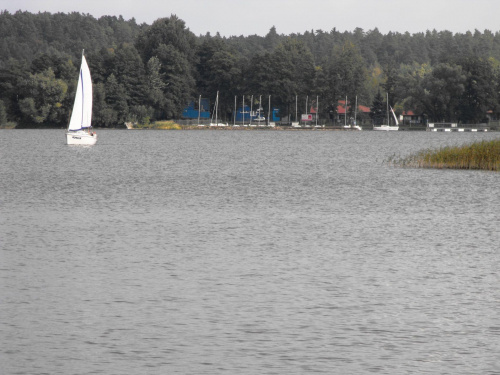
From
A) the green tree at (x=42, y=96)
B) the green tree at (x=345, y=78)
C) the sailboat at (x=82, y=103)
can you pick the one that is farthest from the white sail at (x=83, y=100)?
the green tree at (x=345, y=78)

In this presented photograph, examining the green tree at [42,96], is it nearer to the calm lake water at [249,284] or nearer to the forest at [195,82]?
the forest at [195,82]

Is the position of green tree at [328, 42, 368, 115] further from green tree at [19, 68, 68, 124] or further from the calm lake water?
the calm lake water

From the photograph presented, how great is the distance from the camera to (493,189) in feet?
136

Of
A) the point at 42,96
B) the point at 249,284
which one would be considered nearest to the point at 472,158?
the point at 249,284

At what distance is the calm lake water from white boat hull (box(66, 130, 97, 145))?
186 ft

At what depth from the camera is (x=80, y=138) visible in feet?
313

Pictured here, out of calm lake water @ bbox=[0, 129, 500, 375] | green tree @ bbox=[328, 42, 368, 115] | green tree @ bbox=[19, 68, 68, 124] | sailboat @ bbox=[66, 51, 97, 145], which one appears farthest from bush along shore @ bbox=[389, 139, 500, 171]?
green tree @ bbox=[328, 42, 368, 115]

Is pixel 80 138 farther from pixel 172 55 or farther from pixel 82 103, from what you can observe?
pixel 172 55

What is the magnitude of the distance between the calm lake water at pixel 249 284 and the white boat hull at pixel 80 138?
56.8 meters

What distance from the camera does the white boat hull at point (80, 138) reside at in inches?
3696

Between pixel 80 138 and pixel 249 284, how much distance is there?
80139 millimetres

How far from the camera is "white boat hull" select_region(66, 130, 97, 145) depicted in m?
93.9

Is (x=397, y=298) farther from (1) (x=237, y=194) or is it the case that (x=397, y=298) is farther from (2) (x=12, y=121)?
(2) (x=12, y=121)

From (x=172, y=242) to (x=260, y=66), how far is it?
164158 mm
